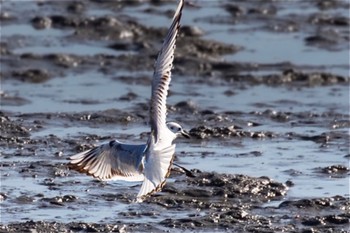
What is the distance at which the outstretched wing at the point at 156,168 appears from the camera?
8.77 metres

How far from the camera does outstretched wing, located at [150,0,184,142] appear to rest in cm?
937

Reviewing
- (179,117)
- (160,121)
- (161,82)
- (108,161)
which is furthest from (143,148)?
(179,117)

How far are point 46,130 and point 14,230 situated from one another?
147 inches

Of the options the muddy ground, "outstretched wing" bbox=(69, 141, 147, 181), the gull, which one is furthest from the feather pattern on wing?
the muddy ground

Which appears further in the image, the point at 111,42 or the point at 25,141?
the point at 111,42

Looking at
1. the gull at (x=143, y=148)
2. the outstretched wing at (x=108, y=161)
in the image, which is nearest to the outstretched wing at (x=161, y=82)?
the gull at (x=143, y=148)

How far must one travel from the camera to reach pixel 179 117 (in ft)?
46.1

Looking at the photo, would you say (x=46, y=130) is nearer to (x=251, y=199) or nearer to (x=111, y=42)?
(x=251, y=199)

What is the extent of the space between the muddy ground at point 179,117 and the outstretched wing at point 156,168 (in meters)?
0.83

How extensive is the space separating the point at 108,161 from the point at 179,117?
4572mm

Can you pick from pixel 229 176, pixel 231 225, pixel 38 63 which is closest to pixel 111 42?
pixel 38 63

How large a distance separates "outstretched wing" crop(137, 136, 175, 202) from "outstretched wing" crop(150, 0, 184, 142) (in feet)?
0.91

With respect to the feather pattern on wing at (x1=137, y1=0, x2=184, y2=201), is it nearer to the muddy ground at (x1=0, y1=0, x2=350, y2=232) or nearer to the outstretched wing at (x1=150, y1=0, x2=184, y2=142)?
the outstretched wing at (x1=150, y1=0, x2=184, y2=142)

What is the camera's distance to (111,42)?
18094 millimetres
